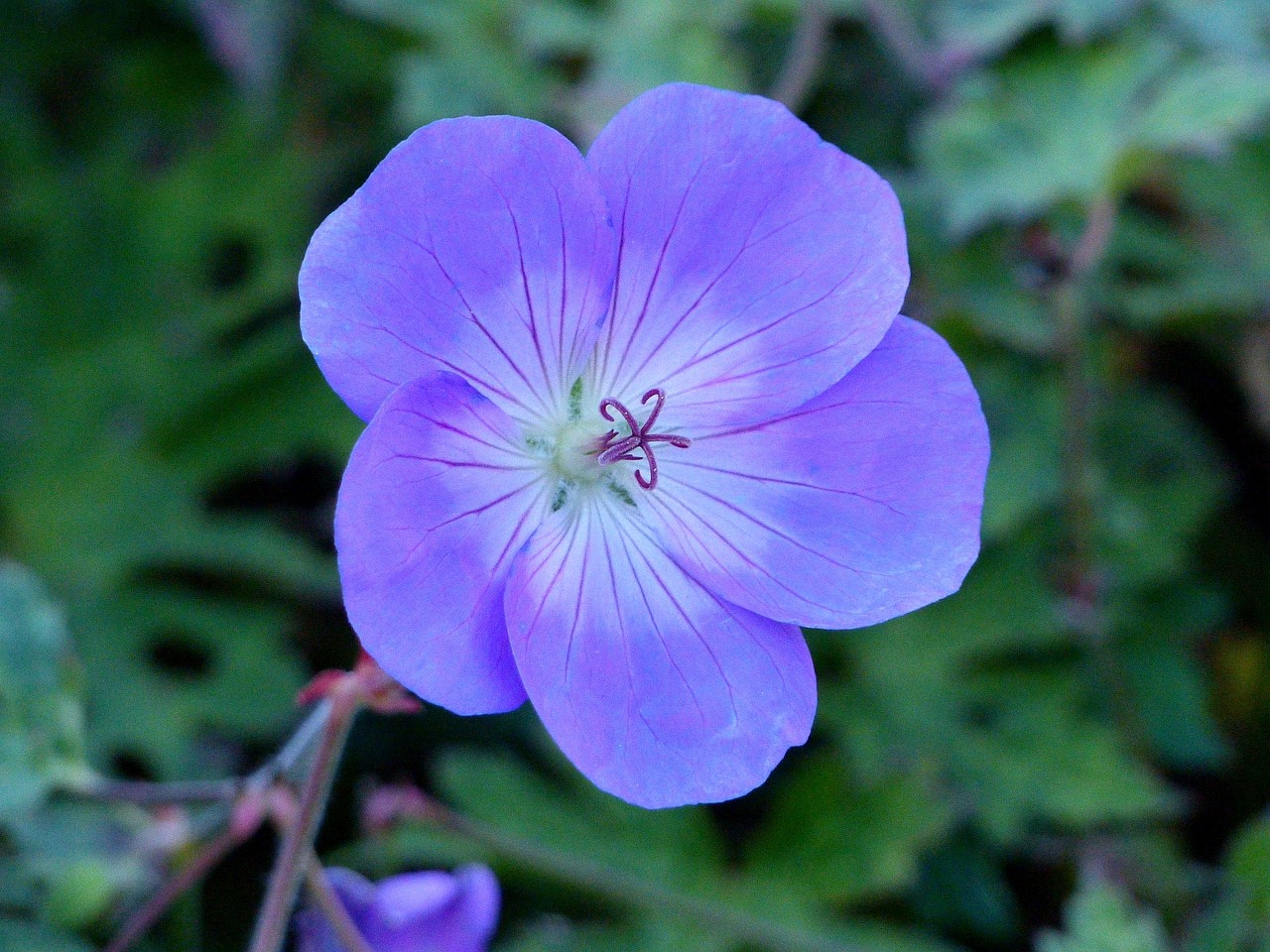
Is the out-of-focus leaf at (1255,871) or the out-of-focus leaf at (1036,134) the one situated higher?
the out-of-focus leaf at (1036,134)

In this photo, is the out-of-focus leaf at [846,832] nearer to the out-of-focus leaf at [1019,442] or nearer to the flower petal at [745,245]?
the out-of-focus leaf at [1019,442]

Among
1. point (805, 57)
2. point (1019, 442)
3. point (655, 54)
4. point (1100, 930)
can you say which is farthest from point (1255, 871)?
point (655, 54)

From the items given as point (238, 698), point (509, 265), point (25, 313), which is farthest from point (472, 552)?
point (25, 313)

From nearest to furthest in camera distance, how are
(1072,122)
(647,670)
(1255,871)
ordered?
1. (647,670)
2. (1255,871)
3. (1072,122)

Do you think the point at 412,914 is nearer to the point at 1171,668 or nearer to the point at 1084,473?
the point at 1084,473

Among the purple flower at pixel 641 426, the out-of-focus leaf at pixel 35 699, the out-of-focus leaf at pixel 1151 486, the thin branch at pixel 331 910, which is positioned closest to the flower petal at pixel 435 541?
the purple flower at pixel 641 426
